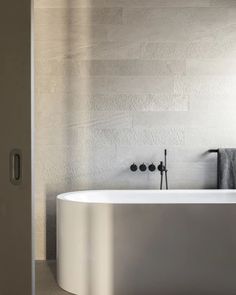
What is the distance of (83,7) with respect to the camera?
3449 millimetres

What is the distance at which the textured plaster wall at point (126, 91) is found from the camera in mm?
3443

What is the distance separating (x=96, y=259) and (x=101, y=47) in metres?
2.04

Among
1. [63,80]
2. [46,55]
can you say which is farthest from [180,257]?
[46,55]

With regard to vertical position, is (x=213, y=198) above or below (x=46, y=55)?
below

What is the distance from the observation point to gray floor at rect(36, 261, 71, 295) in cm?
262

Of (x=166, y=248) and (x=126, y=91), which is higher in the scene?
(x=126, y=91)
